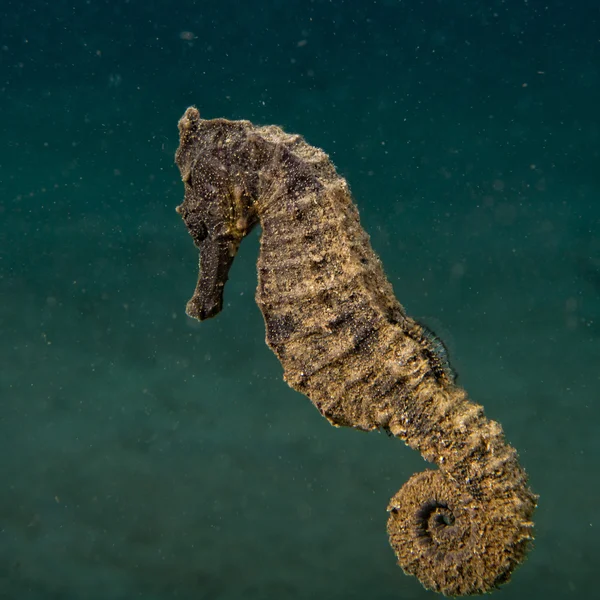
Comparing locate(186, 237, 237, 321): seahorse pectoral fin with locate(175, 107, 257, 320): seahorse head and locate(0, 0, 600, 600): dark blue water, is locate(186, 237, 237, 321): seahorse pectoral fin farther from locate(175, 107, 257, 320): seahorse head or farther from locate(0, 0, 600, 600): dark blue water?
locate(0, 0, 600, 600): dark blue water

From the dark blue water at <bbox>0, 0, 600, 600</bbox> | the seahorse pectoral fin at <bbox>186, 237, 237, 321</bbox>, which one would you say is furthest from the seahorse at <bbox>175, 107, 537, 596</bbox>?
the dark blue water at <bbox>0, 0, 600, 600</bbox>

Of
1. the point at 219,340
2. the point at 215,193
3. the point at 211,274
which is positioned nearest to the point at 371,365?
the point at 211,274

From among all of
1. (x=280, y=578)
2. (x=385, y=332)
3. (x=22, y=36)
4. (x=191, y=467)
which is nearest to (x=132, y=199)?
(x=22, y=36)

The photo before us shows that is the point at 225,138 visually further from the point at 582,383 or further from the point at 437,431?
the point at 582,383

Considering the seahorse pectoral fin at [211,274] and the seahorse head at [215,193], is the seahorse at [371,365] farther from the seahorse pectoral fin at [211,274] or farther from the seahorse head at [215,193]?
the seahorse pectoral fin at [211,274]

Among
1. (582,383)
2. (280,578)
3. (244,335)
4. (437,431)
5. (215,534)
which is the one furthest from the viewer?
(244,335)

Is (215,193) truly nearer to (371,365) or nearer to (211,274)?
(211,274)
